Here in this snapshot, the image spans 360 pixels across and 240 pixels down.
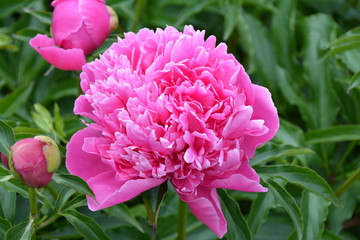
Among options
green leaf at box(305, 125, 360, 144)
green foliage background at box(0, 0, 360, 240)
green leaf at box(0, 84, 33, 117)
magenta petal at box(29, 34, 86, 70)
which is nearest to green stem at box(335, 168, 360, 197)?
green foliage background at box(0, 0, 360, 240)

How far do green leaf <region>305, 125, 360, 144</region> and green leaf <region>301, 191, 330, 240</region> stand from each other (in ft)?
0.66

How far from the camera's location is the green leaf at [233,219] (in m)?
0.90

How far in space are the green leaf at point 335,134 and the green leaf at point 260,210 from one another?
0.26 meters

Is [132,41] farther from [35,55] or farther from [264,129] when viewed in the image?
[35,55]

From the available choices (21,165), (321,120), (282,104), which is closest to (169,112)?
(21,165)

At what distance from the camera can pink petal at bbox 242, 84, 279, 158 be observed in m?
0.83

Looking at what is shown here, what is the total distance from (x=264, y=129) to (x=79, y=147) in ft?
0.87

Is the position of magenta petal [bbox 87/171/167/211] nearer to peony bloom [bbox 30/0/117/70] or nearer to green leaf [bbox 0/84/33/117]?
peony bloom [bbox 30/0/117/70]

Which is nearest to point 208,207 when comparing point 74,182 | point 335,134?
point 74,182

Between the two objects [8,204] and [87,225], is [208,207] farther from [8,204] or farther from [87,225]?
[8,204]

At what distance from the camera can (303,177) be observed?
3.14ft

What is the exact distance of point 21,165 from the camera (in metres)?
0.75

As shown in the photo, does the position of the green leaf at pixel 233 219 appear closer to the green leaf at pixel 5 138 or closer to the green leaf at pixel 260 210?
the green leaf at pixel 260 210

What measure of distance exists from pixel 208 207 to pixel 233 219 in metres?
0.14
